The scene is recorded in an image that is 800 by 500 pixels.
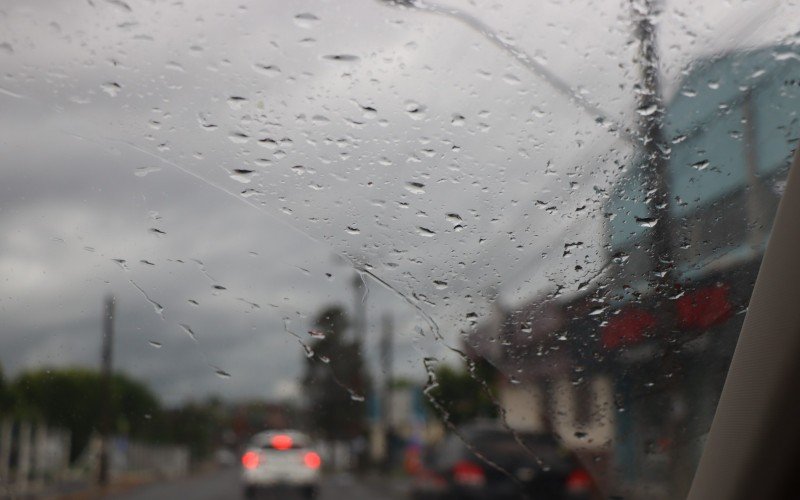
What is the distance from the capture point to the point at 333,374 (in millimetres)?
3838

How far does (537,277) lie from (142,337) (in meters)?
1.55

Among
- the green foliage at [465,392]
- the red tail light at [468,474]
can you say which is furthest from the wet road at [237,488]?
the green foliage at [465,392]

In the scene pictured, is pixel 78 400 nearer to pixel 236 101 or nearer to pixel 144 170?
pixel 144 170

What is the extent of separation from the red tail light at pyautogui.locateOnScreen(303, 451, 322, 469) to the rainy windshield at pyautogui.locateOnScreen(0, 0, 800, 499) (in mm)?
313

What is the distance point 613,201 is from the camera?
3824 millimetres

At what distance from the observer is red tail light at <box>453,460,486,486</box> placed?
452cm

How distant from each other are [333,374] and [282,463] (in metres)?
0.88

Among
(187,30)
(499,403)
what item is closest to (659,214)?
(499,403)

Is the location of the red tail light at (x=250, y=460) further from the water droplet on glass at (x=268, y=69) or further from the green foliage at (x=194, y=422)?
the water droplet on glass at (x=268, y=69)

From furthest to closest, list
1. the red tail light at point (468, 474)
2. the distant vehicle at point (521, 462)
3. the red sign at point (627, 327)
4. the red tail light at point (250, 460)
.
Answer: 1. the red tail light at point (468, 474)
2. the red tail light at point (250, 460)
3. the distant vehicle at point (521, 462)
4. the red sign at point (627, 327)

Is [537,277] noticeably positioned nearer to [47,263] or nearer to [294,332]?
[294,332]

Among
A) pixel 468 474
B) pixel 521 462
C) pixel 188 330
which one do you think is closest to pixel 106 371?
pixel 188 330

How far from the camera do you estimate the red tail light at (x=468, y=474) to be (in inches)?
178

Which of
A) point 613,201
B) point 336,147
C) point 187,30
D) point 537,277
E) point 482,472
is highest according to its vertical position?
point 187,30
